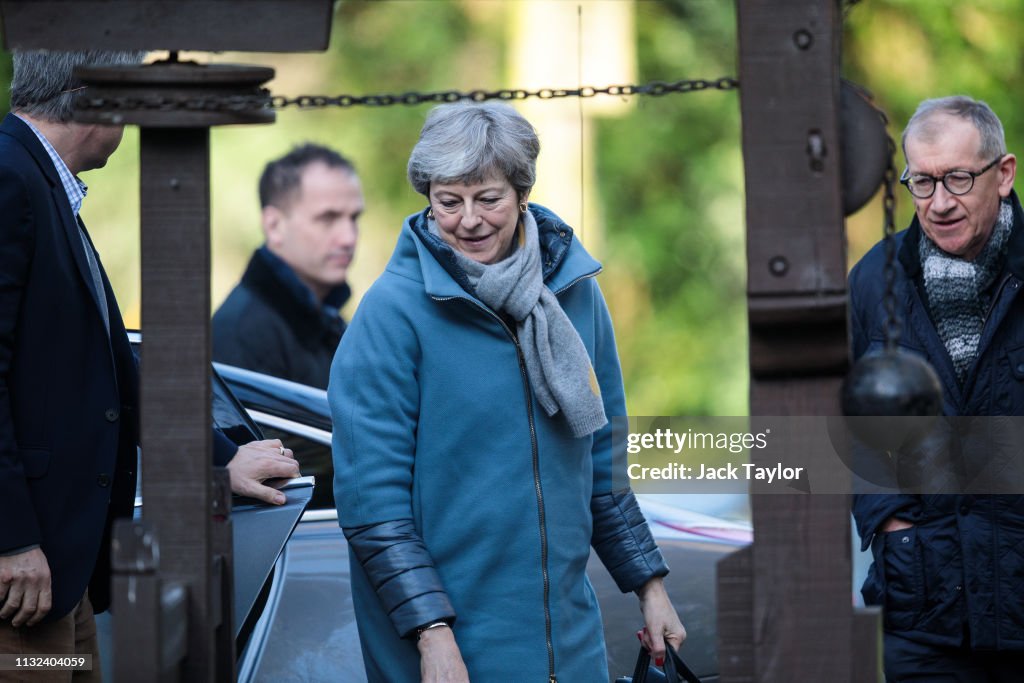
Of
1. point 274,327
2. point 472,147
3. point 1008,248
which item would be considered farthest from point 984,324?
point 274,327

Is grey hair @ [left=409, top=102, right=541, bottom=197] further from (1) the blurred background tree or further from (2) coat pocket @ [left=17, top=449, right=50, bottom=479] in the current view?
(1) the blurred background tree

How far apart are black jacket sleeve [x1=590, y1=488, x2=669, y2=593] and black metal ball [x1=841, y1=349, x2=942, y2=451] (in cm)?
73

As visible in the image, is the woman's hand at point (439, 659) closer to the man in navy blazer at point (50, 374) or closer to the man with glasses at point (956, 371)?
the man in navy blazer at point (50, 374)

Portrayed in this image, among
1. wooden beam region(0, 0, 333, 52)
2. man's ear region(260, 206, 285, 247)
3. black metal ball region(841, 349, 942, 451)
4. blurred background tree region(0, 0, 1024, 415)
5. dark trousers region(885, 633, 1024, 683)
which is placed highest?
blurred background tree region(0, 0, 1024, 415)

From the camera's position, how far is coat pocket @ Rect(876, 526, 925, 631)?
3262mm

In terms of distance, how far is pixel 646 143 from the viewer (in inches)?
443

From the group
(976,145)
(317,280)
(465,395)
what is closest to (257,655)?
(465,395)

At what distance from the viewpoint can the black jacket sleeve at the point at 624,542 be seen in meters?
3.02

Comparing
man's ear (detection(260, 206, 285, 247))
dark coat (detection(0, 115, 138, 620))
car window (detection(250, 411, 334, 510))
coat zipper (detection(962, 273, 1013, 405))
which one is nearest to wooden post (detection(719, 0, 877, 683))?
coat zipper (detection(962, 273, 1013, 405))

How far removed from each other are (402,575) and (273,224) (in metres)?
4.17

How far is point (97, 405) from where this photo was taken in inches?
116

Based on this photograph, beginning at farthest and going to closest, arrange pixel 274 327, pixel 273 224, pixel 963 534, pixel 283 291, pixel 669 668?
pixel 273 224
pixel 283 291
pixel 274 327
pixel 963 534
pixel 669 668

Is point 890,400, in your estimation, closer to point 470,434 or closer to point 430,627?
point 470,434

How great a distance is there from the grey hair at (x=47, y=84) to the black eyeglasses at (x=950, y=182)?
5.67 feet
